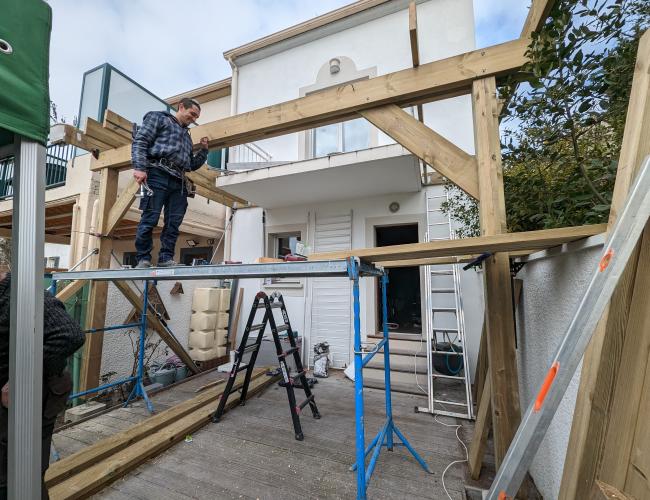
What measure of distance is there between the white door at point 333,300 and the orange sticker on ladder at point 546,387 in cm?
473

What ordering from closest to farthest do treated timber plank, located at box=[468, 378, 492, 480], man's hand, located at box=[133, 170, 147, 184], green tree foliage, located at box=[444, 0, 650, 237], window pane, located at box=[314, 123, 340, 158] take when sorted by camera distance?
green tree foliage, located at box=[444, 0, 650, 237] < treated timber plank, located at box=[468, 378, 492, 480] < man's hand, located at box=[133, 170, 147, 184] < window pane, located at box=[314, 123, 340, 158]

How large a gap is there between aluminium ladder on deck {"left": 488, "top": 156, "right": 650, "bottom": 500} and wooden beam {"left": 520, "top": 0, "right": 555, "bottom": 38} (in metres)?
1.53

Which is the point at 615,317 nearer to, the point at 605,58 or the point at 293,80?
the point at 605,58

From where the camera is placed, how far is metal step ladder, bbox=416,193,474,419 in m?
4.23

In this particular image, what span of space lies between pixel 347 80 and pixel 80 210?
552 centimetres

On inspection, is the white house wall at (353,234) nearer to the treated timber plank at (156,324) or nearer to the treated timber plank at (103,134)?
the treated timber plank at (156,324)

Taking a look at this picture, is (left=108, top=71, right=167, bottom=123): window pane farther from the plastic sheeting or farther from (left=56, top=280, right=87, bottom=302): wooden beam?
the plastic sheeting

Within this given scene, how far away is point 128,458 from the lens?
253cm

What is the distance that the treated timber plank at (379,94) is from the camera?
2090mm

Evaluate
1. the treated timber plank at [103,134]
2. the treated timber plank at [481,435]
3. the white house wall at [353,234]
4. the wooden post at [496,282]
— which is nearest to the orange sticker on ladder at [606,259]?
the wooden post at [496,282]

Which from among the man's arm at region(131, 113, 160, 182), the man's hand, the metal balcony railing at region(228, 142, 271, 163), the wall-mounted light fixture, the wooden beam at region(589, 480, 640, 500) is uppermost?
the wall-mounted light fixture

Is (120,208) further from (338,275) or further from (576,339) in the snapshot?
(576,339)

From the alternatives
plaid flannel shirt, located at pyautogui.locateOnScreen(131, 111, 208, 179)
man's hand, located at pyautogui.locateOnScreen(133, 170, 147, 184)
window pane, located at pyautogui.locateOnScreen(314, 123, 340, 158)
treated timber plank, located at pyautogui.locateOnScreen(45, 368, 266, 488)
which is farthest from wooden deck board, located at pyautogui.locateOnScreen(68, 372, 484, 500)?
window pane, located at pyautogui.locateOnScreen(314, 123, 340, 158)

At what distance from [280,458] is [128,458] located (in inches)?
51.3
